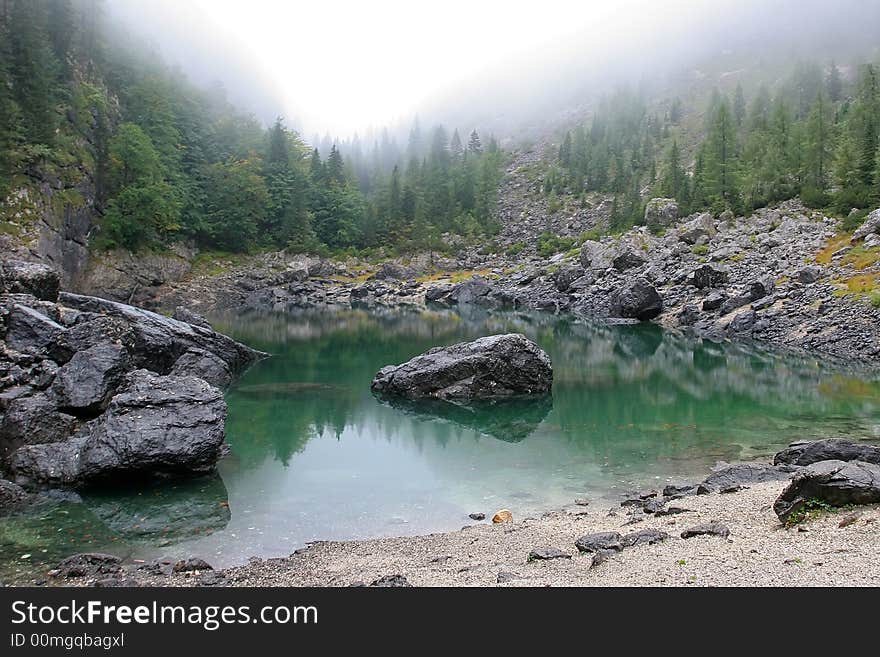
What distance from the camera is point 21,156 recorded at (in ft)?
228

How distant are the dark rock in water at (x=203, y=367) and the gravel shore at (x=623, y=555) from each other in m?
20.8

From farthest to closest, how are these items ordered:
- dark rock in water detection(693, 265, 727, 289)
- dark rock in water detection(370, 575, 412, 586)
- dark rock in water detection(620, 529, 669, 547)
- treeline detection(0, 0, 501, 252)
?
treeline detection(0, 0, 501, 252) → dark rock in water detection(693, 265, 727, 289) → dark rock in water detection(620, 529, 669, 547) → dark rock in water detection(370, 575, 412, 586)

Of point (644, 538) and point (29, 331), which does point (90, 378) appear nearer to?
point (29, 331)

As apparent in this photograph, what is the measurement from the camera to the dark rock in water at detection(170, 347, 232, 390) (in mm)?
33812

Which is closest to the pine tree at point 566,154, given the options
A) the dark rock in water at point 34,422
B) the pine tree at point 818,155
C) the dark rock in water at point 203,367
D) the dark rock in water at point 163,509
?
the pine tree at point 818,155

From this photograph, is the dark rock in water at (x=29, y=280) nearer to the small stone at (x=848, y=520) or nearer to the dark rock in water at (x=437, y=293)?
the small stone at (x=848, y=520)

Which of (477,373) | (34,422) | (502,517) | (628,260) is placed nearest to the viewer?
(502,517)

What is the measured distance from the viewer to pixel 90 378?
76.6 ft

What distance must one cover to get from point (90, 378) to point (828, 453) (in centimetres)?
2496

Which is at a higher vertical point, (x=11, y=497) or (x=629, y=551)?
(x=11, y=497)

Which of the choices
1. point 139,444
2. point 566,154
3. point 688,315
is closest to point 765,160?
point 688,315

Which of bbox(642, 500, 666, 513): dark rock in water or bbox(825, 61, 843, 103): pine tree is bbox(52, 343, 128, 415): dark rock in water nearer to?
bbox(642, 500, 666, 513): dark rock in water

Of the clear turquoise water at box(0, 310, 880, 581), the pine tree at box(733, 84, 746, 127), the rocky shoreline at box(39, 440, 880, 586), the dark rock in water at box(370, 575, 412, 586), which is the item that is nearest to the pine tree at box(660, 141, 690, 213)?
the pine tree at box(733, 84, 746, 127)

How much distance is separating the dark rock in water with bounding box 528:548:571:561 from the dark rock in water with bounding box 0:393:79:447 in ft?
54.9
